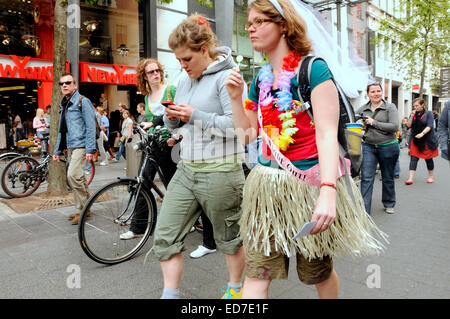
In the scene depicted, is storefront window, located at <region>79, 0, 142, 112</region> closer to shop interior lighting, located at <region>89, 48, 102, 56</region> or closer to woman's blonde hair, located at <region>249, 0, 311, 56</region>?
shop interior lighting, located at <region>89, 48, 102, 56</region>

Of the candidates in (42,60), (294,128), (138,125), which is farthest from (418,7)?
(294,128)

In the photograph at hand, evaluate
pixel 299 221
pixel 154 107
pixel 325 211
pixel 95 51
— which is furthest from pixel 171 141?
pixel 95 51

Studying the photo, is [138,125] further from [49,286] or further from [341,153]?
[341,153]

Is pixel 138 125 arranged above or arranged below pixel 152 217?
above

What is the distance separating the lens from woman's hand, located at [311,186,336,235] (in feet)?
5.25

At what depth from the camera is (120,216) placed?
12.4ft

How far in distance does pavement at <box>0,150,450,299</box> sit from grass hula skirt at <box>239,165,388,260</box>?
3.79 feet

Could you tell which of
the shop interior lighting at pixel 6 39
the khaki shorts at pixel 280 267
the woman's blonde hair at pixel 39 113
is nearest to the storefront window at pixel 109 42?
the woman's blonde hair at pixel 39 113

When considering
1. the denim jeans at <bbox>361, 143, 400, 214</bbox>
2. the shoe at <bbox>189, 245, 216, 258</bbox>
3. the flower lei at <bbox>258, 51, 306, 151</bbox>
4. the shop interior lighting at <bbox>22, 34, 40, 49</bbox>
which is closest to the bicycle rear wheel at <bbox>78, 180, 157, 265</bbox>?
the shoe at <bbox>189, 245, 216, 258</bbox>

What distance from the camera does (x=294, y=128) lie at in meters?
1.88

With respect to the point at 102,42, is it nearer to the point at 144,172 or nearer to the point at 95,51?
the point at 95,51

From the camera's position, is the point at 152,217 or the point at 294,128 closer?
the point at 294,128

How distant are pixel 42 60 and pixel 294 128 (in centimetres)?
1317

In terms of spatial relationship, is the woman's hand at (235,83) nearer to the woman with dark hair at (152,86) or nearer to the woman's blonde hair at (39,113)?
the woman with dark hair at (152,86)
